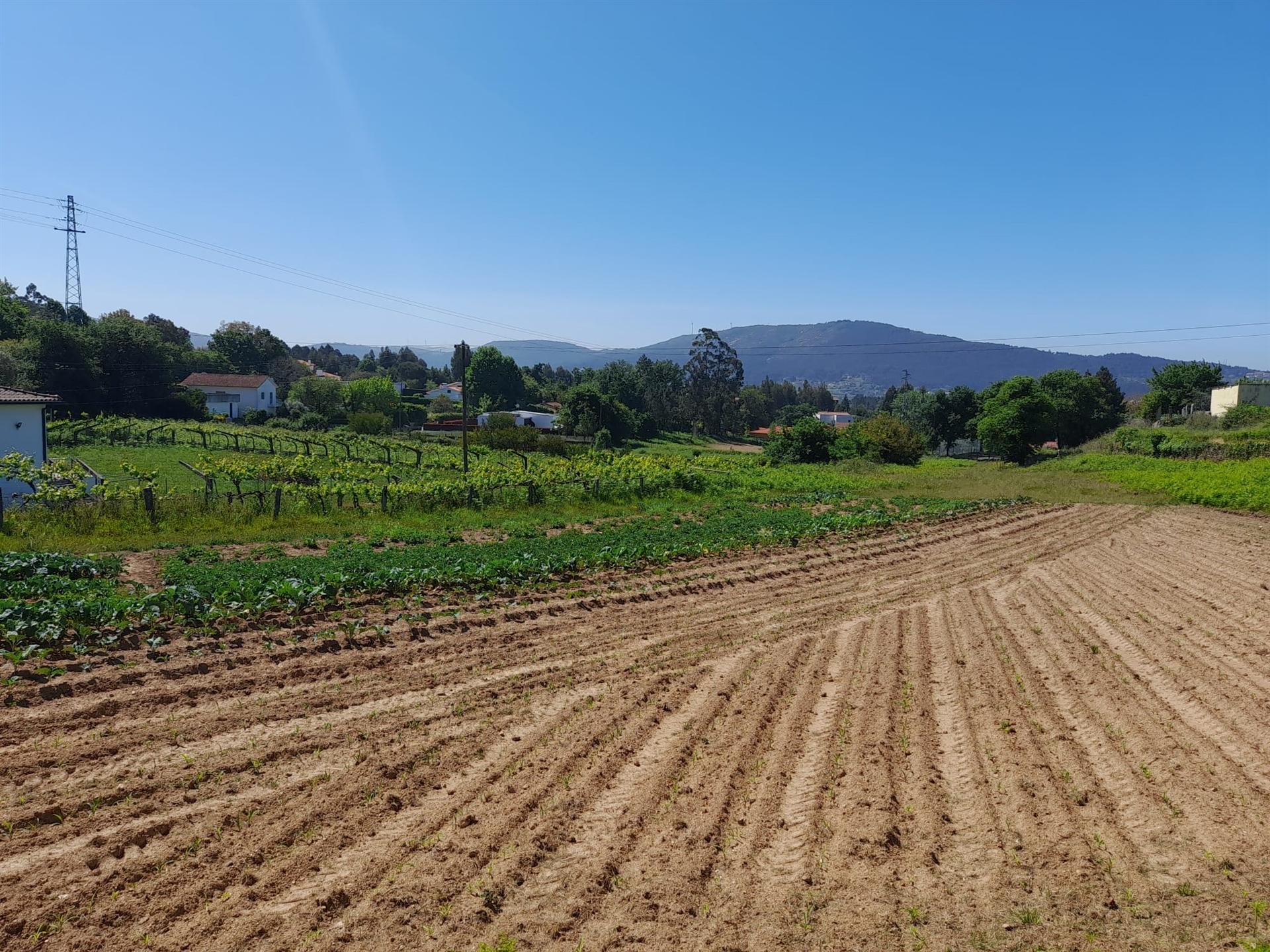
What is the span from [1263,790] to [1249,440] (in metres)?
52.0

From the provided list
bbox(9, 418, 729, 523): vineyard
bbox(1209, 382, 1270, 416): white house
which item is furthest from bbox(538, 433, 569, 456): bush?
bbox(1209, 382, 1270, 416): white house

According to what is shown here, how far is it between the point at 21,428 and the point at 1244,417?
74.7 metres

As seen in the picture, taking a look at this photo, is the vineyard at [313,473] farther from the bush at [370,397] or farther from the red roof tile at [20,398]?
the bush at [370,397]

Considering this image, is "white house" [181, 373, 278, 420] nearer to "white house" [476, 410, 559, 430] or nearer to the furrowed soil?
"white house" [476, 410, 559, 430]

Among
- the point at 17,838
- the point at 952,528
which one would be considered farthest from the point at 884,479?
the point at 17,838

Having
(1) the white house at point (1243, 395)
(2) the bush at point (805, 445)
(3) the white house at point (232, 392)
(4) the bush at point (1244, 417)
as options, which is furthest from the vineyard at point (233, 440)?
(1) the white house at point (1243, 395)

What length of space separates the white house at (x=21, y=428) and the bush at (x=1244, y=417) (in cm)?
7128

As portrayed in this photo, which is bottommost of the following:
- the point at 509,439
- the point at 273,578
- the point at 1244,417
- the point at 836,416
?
the point at 273,578

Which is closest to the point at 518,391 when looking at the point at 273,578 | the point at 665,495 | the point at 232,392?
the point at 232,392

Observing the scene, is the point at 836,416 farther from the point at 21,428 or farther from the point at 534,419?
the point at 21,428

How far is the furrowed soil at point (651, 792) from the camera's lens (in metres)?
5.61

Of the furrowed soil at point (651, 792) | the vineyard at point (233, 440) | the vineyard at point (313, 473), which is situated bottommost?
the furrowed soil at point (651, 792)

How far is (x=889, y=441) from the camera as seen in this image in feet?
200

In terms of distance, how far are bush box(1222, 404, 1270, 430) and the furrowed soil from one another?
175 ft
